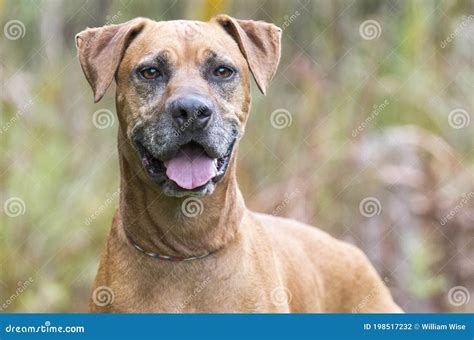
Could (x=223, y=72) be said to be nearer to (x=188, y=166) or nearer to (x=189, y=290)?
(x=188, y=166)

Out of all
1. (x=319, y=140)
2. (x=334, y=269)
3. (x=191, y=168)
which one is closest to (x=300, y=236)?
(x=334, y=269)

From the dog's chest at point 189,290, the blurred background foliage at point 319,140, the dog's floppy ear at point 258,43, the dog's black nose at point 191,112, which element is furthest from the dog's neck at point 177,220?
the blurred background foliage at point 319,140

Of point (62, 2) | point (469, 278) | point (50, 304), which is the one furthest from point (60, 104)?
point (469, 278)

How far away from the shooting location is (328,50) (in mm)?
9180

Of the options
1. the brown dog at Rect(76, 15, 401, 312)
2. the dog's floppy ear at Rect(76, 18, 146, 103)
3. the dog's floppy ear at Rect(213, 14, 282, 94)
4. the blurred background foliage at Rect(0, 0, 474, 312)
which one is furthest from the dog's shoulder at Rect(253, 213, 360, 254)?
the blurred background foliage at Rect(0, 0, 474, 312)

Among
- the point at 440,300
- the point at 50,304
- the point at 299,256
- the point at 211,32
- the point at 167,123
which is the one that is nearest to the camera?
the point at 167,123

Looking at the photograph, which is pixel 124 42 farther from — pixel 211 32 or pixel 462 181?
pixel 462 181

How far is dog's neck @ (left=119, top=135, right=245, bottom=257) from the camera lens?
18.2 feet

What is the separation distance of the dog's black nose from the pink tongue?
0.20 meters

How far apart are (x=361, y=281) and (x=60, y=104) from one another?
3463mm

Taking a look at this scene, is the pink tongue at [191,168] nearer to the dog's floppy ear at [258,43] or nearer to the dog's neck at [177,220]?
the dog's neck at [177,220]

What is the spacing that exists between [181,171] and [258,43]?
1007mm

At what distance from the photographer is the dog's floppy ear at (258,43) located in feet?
18.9

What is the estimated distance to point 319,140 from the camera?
8.94 meters
